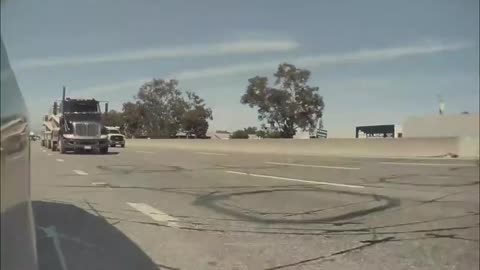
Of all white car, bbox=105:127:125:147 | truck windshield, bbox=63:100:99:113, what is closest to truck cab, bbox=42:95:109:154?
white car, bbox=105:127:125:147

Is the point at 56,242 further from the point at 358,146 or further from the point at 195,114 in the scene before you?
the point at 358,146

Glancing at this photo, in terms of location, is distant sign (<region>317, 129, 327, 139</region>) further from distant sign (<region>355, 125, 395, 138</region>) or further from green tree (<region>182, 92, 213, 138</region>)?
green tree (<region>182, 92, 213, 138</region>)

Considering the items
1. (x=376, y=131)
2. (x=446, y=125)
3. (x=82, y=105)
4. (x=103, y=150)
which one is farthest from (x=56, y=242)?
(x=376, y=131)

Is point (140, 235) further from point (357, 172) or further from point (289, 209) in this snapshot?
point (357, 172)

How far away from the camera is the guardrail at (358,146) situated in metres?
28.1

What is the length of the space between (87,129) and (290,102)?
605 inches

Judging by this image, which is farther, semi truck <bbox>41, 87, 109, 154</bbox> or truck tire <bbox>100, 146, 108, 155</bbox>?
truck tire <bbox>100, 146, 108, 155</bbox>

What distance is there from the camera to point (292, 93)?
32750mm

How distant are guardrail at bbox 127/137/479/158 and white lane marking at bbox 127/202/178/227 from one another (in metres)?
13.3

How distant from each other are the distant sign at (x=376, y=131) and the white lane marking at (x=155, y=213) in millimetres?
23929

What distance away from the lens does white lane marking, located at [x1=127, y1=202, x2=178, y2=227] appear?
331 inches

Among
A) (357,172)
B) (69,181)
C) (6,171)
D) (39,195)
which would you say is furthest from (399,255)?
(357,172)

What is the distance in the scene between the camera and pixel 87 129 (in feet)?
69.7

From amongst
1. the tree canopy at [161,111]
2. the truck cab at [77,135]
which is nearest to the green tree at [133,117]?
the tree canopy at [161,111]
